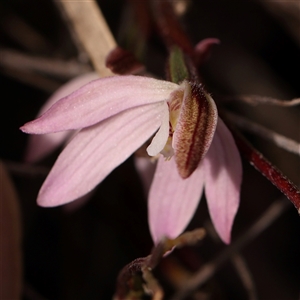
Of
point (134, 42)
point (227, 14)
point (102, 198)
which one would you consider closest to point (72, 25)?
point (134, 42)

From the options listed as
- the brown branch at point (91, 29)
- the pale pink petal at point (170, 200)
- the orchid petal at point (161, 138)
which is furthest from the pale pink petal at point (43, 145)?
the orchid petal at point (161, 138)

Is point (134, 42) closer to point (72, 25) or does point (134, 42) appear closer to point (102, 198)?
point (72, 25)

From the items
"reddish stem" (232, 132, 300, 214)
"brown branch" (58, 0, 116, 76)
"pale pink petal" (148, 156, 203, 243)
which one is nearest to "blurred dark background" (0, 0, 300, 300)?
"brown branch" (58, 0, 116, 76)

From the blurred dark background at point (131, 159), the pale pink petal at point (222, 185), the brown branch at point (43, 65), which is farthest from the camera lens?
the blurred dark background at point (131, 159)

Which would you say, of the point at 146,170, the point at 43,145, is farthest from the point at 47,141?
the point at 146,170

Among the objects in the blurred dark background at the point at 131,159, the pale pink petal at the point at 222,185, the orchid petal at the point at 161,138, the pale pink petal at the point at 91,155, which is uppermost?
the orchid petal at the point at 161,138

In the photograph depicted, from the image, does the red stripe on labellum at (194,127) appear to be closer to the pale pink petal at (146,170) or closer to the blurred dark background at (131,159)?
the pale pink petal at (146,170)

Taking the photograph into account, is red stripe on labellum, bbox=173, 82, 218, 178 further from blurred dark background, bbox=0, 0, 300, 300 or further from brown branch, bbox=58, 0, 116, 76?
blurred dark background, bbox=0, 0, 300, 300
